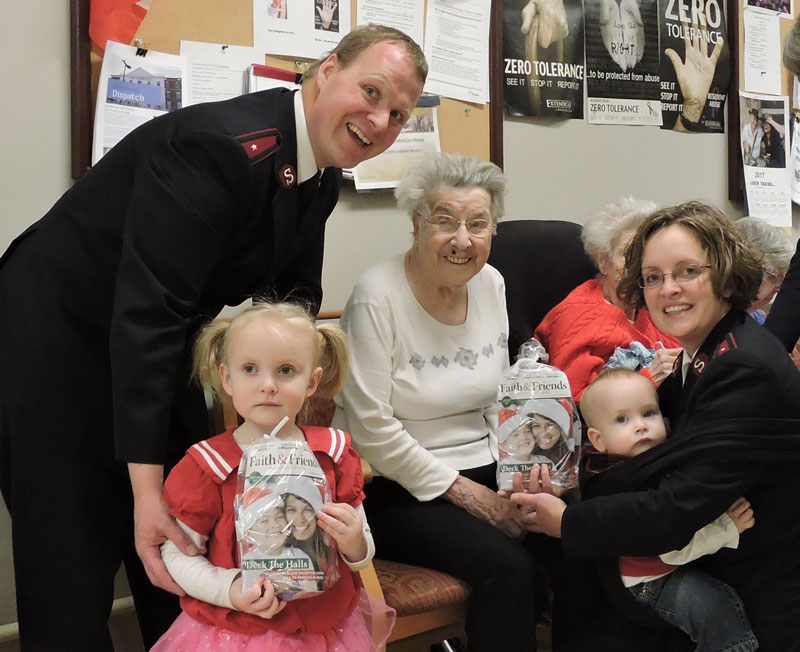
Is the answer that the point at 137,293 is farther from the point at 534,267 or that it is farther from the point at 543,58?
the point at 543,58

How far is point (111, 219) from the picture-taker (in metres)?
1.48

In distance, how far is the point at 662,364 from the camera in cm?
209

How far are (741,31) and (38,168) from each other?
8.72ft

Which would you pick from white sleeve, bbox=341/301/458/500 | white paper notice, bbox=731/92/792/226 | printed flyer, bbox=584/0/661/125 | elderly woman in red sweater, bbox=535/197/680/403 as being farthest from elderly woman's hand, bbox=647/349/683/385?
white paper notice, bbox=731/92/792/226

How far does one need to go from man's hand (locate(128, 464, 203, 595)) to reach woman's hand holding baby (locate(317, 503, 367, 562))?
23cm

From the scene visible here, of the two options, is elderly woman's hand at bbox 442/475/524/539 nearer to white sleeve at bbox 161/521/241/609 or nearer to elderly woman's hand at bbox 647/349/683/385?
elderly woman's hand at bbox 647/349/683/385

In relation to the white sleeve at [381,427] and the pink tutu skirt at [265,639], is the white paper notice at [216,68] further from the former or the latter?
the pink tutu skirt at [265,639]

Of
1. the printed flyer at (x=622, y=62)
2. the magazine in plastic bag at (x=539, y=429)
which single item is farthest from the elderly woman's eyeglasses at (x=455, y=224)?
the printed flyer at (x=622, y=62)

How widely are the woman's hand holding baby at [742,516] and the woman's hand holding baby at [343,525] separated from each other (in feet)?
2.25

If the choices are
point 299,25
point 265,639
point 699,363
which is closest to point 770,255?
point 699,363

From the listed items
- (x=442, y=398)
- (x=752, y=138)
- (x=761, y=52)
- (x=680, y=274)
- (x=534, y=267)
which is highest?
(x=761, y=52)

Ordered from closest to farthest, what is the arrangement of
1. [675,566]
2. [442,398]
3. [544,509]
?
1. [675,566]
2. [544,509]
3. [442,398]

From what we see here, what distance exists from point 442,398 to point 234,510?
690 mm

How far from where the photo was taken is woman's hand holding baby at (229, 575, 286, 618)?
1237 mm
